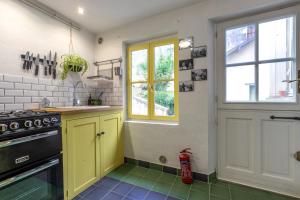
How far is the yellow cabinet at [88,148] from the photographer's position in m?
1.64

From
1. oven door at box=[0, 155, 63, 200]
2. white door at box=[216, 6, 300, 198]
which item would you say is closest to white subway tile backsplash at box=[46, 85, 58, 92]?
oven door at box=[0, 155, 63, 200]

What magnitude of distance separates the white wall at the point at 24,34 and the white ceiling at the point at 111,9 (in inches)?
8.6

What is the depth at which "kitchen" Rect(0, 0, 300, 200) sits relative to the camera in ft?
5.43

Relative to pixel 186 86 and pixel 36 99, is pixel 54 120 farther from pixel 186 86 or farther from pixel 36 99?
pixel 186 86

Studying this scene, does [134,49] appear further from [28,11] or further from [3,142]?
[3,142]

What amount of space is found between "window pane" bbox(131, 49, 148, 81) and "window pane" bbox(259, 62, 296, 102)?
152cm

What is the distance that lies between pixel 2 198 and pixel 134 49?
2.27 m

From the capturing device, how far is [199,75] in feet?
6.61

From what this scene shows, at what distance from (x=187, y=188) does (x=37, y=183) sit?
4.96 ft

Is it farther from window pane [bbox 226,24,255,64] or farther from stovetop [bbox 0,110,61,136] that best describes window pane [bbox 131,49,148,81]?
stovetop [bbox 0,110,61,136]

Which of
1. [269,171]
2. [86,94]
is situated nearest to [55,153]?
[86,94]

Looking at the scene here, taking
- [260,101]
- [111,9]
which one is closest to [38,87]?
[111,9]

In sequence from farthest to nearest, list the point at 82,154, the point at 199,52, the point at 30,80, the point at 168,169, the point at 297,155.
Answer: the point at 168,169 → the point at 199,52 → the point at 30,80 → the point at 82,154 → the point at 297,155

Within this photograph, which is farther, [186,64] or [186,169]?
[186,64]
